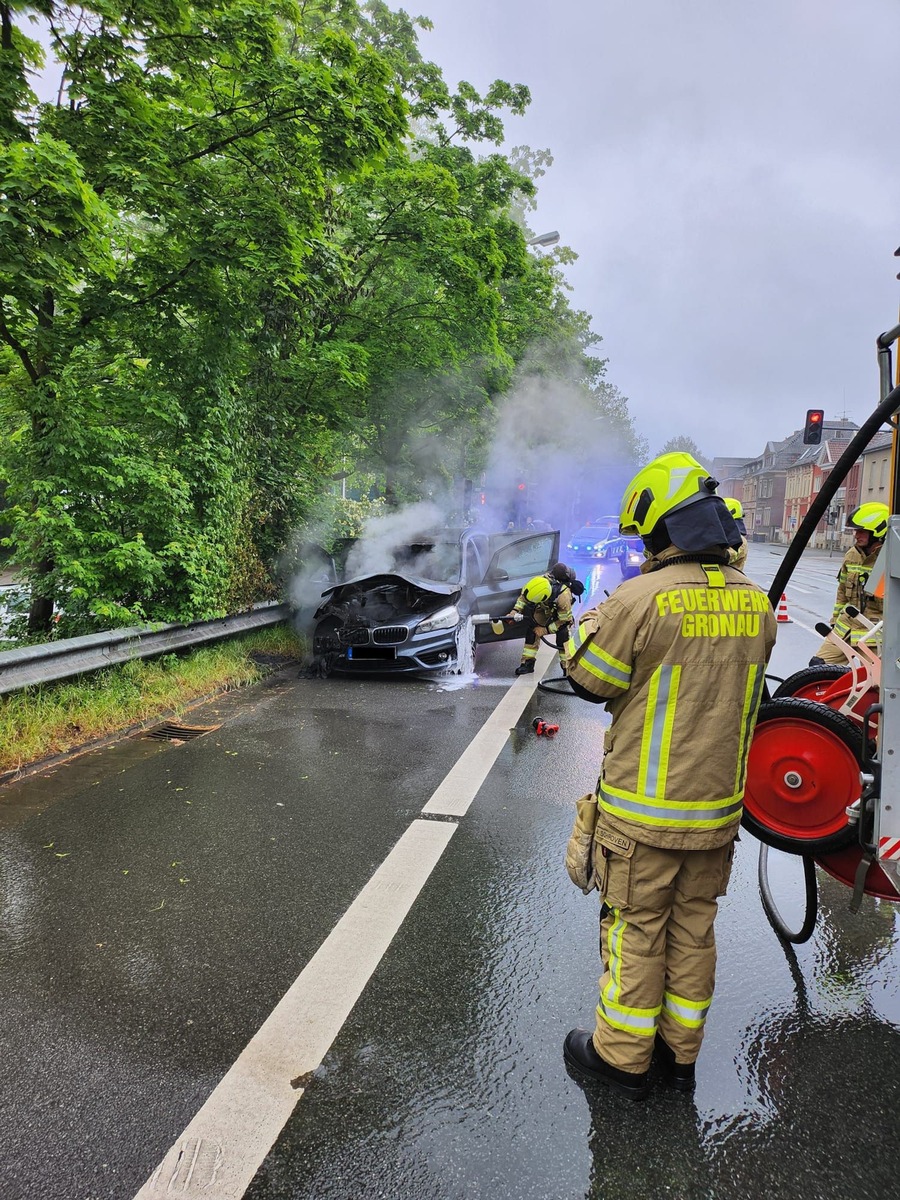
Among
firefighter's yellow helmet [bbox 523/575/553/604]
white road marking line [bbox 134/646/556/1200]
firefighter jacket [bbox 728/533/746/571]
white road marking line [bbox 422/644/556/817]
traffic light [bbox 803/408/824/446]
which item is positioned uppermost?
traffic light [bbox 803/408/824/446]

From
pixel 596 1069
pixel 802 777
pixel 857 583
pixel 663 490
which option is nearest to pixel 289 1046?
pixel 596 1069

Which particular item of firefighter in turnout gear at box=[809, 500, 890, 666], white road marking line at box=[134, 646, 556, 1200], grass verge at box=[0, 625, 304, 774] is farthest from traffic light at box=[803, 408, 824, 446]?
grass verge at box=[0, 625, 304, 774]

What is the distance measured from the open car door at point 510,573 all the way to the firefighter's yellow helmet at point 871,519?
480 cm

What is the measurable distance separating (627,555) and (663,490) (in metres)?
16.7

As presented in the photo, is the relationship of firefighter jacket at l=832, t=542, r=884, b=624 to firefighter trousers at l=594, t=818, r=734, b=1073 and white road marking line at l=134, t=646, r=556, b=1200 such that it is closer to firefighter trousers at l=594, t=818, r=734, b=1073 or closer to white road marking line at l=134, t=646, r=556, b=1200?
white road marking line at l=134, t=646, r=556, b=1200

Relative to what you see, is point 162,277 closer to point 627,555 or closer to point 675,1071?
point 675,1071

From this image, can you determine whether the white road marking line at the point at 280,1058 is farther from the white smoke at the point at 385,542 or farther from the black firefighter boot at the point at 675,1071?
the white smoke at the point at 385,542

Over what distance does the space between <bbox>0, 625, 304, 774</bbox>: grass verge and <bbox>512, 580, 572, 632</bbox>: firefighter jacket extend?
3.05 m

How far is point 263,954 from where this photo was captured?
2.86 metres

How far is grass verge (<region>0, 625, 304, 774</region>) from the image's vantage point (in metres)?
5.13

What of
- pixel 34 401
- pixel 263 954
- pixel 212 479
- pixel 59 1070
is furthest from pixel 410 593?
pixel 59 1070

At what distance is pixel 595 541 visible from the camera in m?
24.3

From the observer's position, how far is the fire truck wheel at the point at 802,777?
234cm

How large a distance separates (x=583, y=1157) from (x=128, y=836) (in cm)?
292
